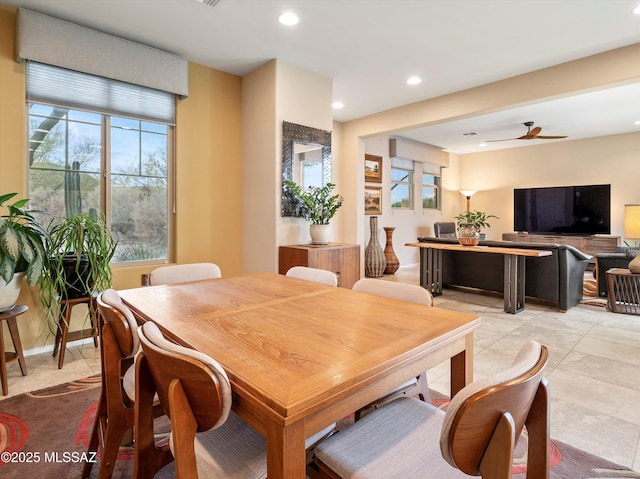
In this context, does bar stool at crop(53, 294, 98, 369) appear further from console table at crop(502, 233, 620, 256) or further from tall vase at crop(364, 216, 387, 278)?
console table at crop(502, 233, 620, 256)

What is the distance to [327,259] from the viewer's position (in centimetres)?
346

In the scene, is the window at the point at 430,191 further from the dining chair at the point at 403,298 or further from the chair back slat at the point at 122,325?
the chair back slat at the point at 122,325

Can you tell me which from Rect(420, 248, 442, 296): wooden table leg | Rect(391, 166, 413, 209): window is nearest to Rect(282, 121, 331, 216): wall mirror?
Rect(420, 248, 442, 296): wooden table leg

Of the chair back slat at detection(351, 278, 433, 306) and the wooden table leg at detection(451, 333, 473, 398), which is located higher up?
the chair back slat at detection(351, 278, 433, 306)

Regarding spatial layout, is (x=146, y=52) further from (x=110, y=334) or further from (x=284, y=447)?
(x=284, y=447)

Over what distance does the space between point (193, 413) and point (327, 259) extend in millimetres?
2673

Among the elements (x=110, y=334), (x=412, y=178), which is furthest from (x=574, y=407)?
(x=412, y=178)

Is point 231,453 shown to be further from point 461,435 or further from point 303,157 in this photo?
point 303,157

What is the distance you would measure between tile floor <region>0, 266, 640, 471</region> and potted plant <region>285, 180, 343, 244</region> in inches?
67.1

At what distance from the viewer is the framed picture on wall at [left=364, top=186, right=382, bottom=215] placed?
6.41 metres

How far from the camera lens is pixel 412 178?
7438mm

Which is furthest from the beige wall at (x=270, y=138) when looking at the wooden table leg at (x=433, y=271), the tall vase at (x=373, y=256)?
the tall vase at (x=373, y=256)

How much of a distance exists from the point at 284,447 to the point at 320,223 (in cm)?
303

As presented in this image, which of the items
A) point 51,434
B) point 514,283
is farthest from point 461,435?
point 514,283
